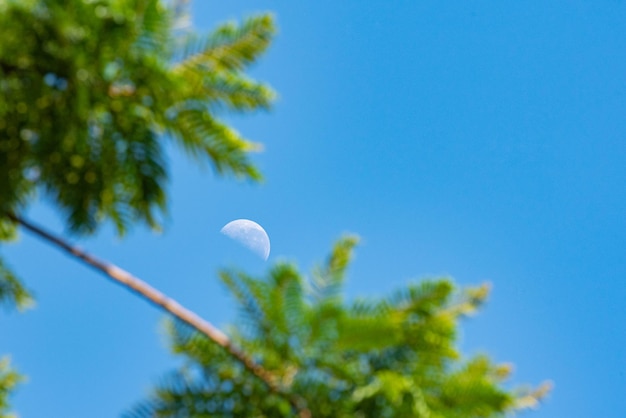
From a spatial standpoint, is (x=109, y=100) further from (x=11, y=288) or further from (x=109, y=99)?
(x=11, y=288)

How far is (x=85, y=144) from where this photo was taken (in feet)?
10.1

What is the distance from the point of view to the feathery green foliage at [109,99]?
2840mm

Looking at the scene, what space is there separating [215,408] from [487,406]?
1267 mm

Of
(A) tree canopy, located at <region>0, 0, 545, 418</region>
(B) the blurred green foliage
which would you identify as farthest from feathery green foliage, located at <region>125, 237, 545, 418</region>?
(B) the blurred green foliage

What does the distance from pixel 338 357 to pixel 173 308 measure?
31.5 inches

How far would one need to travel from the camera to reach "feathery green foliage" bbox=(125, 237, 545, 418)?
2.81 metres

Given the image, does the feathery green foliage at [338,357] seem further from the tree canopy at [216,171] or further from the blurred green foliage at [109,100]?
the blurred green foliage at [109,100]

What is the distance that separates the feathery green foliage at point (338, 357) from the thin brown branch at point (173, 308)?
4 centimetres

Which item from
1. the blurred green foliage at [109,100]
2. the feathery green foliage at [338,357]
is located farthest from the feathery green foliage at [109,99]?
the feathery green foliage at [338,357]

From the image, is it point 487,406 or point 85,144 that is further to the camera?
point 85,144

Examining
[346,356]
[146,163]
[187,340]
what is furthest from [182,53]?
[346,356]

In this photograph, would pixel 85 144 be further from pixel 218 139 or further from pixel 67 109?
pixel 218 139

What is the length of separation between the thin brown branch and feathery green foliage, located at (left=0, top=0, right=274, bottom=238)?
11.5 inches

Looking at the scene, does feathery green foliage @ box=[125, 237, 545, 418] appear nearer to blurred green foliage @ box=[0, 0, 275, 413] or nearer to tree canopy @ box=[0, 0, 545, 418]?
tree canopy @ box=[0, 0, 545, 418]
